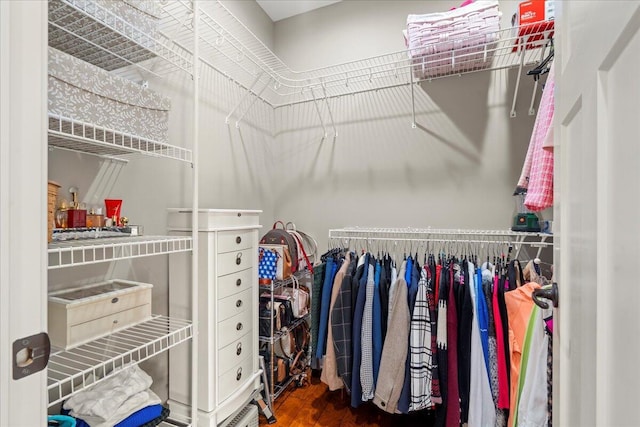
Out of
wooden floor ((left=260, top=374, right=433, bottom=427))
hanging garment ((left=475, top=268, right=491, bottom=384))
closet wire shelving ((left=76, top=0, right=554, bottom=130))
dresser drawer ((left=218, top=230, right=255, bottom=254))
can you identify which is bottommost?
wooden floor ((left=260, top=374, right=433, bottom=427))

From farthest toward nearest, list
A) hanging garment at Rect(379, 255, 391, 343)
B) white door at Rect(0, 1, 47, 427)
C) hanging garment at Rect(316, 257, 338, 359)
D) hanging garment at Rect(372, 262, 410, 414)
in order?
1. hanging garment at Rect(316, 257, 338, 359)
2. hanging garment at Rect(379, 255, 391, 343)
3. hanging garment at Rect(372, 262, 410, 414)
4. white door at Rect(0, 1, 47, 427)

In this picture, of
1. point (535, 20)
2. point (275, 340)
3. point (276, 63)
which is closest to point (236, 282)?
point (275, 340)

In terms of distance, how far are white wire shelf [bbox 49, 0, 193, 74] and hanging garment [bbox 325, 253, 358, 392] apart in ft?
4.78

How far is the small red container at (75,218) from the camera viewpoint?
987mm

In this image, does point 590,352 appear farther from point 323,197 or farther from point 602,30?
point 323,197

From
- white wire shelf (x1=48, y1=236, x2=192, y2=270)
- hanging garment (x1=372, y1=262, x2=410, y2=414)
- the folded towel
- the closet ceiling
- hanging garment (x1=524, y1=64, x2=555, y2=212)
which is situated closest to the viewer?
white wire shelf (x1=48, y1=236, x2=192, y2=270)

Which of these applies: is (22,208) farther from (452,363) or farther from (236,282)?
(452,363)

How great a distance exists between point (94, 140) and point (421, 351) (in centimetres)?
164

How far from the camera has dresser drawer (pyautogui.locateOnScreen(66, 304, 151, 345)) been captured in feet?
2.83

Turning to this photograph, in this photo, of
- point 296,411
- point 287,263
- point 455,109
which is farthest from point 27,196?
point 455,109

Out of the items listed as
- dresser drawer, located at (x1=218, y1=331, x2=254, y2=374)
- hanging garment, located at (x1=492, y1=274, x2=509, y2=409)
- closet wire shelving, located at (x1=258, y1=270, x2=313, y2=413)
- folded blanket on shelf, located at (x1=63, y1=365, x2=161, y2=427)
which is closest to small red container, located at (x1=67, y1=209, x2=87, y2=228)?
folded blanket on shelf, located at (x1=63, y1=365, x2=161, y2=427)

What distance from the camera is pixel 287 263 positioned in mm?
1895

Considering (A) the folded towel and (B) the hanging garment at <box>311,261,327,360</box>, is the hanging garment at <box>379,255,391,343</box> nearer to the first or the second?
(B) the hanging garment at <box>311,261,327,360</box>

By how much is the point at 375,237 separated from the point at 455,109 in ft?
3.48
